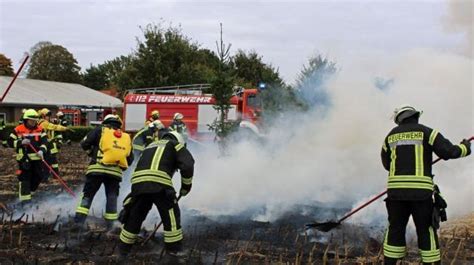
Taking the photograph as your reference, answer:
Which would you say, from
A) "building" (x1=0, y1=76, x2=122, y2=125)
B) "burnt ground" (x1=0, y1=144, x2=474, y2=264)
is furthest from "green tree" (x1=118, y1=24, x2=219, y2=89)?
"burnt ground" (x1=0, y1=144, x2=474, y2=264)

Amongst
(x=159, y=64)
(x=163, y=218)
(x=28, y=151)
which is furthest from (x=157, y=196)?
(x=159, y=64)

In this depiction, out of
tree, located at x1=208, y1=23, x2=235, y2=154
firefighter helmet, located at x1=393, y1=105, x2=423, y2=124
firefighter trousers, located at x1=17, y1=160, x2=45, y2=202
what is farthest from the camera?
tree, located at x1=208, y1=23, x2=235, y2=154

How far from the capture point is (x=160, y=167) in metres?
5.92

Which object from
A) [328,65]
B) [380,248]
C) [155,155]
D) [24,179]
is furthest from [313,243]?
[328,65]

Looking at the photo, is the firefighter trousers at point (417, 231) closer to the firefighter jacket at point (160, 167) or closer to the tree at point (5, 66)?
the firefighter jacket at point (160, 167)

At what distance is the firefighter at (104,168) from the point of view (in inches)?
286

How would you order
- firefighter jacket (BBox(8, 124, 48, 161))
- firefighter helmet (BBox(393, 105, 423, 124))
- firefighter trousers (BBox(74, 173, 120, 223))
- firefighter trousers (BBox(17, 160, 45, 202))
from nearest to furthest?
1. firefighter helmet (BBox(393, 105, 423, 124))
2. firefighter trousers (BBox(74, 173, 120, 223))
3. firefighter trousers (BBox(17, 160, 45, 202))
4. firefighter jacket (BBox(8, 124, 48, 161))

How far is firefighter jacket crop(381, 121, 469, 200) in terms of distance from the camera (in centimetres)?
533

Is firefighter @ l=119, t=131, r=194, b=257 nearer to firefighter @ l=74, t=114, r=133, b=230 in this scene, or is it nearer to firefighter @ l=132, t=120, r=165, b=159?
firefighter @ l=74, t=114, r=133, b=230

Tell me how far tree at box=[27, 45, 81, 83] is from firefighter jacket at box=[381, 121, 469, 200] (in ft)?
205

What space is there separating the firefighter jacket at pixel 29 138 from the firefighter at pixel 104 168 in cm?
210

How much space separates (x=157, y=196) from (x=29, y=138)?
166 inches

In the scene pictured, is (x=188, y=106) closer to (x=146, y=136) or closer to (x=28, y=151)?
(x=146, y=136)

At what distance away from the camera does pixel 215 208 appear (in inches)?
347
